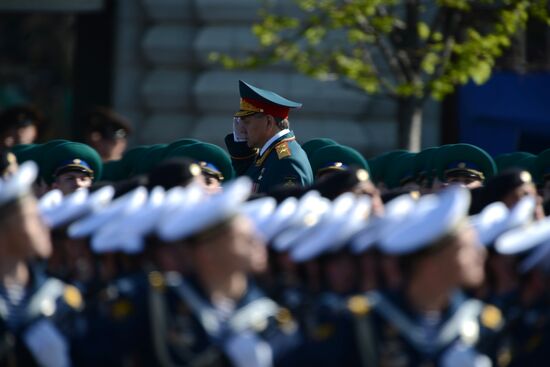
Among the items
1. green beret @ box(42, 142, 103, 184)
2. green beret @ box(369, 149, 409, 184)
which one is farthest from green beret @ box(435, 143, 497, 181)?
green beret @ box(42, 142, 103, 184)

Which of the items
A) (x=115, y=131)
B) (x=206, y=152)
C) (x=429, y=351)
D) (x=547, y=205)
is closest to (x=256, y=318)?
(x=429, y=351)

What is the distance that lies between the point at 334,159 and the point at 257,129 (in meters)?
0.64

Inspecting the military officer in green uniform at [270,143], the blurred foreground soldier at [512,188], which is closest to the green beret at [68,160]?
the military officer in green uniform at [270,143]

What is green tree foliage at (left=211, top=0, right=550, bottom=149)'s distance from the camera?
11.4 metres

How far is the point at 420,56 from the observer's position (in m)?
11.8

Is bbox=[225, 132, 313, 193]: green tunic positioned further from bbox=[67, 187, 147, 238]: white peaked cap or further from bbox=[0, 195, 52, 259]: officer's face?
bbox=[0, 195, 52, 259]: officer's face

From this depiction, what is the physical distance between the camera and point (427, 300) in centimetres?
515

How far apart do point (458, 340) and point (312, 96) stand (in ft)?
27.3

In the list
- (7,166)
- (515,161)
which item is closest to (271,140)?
(7,166)

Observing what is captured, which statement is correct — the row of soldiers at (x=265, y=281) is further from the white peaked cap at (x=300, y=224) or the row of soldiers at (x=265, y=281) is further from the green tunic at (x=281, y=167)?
the green tunic at (x=281, y=167)

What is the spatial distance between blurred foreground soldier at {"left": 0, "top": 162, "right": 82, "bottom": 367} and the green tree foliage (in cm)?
635

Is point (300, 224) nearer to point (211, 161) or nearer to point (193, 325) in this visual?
point (193, 325)

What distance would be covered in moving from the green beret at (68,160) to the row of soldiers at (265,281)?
259 centimetres

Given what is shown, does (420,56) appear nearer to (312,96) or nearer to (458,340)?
(312,96)
